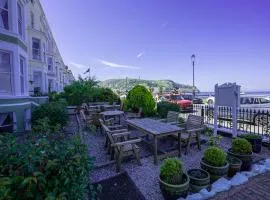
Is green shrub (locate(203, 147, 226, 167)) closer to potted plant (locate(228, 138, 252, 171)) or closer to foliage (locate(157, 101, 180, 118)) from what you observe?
potted plant (locate(228, 138, 252, 171))

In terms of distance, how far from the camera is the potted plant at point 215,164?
12.8ft

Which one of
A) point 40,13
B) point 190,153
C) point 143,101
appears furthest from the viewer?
point 40,13

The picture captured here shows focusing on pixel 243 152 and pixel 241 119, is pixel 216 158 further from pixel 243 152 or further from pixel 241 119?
pixel 241 119

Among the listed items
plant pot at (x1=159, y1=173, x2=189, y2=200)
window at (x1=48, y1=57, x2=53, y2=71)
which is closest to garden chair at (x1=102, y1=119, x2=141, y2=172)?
plant pot at (x1=159, y1=173, x2=189, y2=200)

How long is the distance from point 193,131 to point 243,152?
1429 mm

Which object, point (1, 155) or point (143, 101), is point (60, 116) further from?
point (1, 155)

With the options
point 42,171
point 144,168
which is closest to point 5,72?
point 144,168

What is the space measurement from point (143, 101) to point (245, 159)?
7.78m

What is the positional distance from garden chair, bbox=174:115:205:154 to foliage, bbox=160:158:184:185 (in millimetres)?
2108

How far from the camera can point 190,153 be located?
5.65m

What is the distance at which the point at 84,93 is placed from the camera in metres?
15.0

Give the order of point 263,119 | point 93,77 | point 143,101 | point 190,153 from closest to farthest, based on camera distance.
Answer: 1. point 190,153
2. point 263,119
3. point 143,101
4. point 93,77

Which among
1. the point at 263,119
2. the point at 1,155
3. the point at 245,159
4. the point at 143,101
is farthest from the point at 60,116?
the point at 263,119

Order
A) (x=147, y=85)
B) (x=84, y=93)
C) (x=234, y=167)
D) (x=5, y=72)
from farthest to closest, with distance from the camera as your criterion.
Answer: (x=147, y=85) → (x=84, y=93) → (x=5, y=72) → (x=234, y=167)
